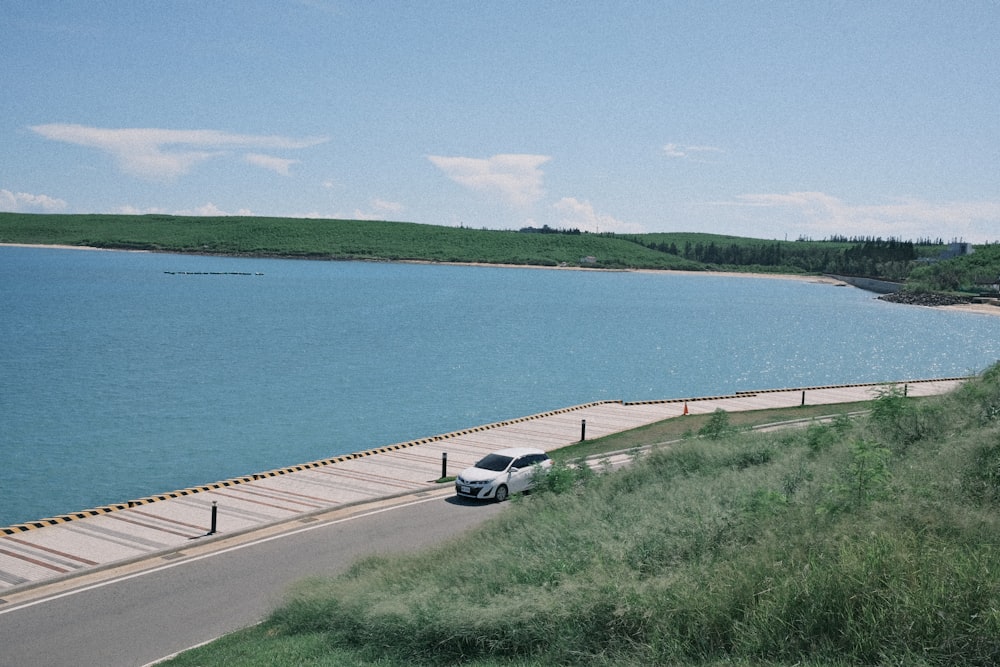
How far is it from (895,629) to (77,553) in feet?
53.7

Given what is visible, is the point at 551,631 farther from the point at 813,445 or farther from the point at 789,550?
the point at 813,445

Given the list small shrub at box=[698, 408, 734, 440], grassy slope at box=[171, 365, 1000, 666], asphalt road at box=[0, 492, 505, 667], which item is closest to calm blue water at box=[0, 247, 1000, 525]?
asphalt road at box=[0, 492, 505, 667]

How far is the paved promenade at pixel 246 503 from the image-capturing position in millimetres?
17250

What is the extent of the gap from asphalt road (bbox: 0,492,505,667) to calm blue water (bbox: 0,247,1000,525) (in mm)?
12588

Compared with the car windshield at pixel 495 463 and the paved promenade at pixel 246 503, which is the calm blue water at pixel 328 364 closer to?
the paved promenade at pixel 246 503

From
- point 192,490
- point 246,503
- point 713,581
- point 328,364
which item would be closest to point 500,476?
point 246,503

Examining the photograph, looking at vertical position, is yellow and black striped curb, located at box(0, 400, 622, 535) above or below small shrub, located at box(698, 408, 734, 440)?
below

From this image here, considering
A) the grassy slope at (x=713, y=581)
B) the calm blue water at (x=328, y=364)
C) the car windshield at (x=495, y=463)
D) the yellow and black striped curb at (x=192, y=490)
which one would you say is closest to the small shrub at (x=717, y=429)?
the car windshield at (x=495, y=463)

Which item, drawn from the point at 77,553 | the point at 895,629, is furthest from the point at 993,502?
the point at 77,553

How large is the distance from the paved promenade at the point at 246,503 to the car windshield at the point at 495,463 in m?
1.85

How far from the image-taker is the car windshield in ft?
75.6

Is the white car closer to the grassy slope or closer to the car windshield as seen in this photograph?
the car windshield

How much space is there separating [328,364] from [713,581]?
54.7 m

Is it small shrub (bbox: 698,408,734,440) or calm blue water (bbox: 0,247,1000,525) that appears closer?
small shrub (bbox: 698,408,734,440)
